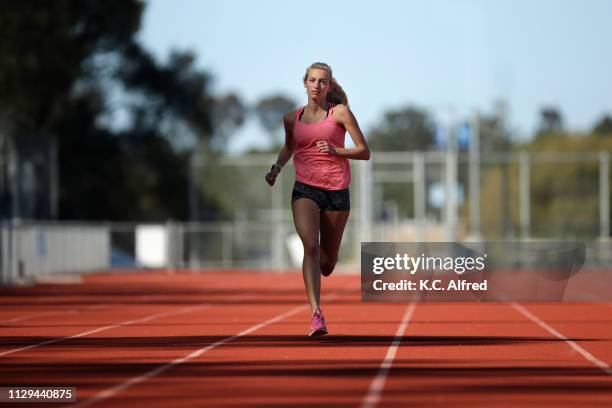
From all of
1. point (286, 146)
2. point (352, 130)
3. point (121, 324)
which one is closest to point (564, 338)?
point (352, 130)

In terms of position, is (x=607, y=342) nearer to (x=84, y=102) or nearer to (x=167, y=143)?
(x=84, y=102)

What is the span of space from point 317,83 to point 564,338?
11.4ft

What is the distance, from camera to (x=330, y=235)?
12.2 meters

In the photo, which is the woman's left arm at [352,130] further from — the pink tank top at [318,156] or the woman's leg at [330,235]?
the woman's leg at [330,235]

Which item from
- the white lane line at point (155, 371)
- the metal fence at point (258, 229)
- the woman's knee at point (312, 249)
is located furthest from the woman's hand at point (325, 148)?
the metal fence at point (258, 229)

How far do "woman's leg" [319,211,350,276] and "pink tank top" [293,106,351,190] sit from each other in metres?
0.24

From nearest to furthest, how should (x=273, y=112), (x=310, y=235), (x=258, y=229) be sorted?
(x=310, y=235) → (x=258, y=229) → (x=273, y=112)

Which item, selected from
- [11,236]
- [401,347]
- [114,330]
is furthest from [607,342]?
[11,236]

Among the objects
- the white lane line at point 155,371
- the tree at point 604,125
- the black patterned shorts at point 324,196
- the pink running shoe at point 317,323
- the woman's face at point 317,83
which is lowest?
the white lane line at point 155,371

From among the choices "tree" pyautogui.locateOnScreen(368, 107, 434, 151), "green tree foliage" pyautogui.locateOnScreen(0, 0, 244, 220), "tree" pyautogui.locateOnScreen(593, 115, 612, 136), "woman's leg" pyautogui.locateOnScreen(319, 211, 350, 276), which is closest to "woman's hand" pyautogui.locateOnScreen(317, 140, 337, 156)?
"woman's leg" pyautogui.locateOnScreen(319, 211, 350, 276)

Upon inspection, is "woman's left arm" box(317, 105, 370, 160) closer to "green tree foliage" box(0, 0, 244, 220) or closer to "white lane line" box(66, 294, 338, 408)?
"white lane line" box(66, 294, 338, 408)

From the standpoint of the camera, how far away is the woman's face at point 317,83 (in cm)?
1198

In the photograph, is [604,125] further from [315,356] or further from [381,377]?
[381,377]

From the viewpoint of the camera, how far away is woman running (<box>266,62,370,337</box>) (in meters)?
12.0
